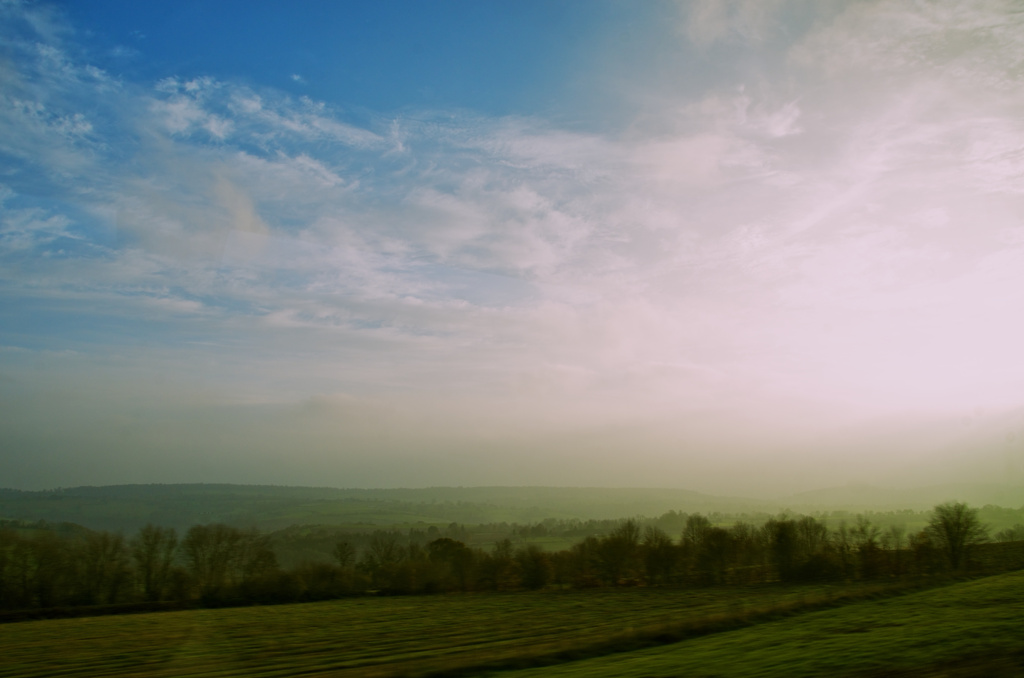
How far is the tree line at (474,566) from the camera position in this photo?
63.2 metres

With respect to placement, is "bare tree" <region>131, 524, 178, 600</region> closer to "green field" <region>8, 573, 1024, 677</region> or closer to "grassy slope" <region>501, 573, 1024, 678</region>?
"green field" <region>8, 573, 1024, 677</region>

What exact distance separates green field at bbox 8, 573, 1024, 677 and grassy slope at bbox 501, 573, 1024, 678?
7cm

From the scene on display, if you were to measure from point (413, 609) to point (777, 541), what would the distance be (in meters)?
45.2

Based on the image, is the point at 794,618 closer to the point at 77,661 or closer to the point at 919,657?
the point at 919,657

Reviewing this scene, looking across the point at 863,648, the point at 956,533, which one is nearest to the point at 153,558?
the point at 863,648

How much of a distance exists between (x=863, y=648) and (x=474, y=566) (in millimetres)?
60528

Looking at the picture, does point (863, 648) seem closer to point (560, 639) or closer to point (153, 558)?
point (560, 639)

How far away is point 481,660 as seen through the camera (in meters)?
23.0

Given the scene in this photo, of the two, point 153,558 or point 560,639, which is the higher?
point 560,639

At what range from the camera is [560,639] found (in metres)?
29.3

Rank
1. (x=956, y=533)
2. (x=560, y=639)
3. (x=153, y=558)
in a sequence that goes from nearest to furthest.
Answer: (x=560, y=639)
(x=956, y=533)
(x=153, y=558)

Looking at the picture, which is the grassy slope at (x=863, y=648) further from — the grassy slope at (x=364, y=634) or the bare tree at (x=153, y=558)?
the bare tree at (x=153, y=558)

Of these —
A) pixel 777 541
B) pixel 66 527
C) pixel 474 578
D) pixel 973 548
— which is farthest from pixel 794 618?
pixel 66 527

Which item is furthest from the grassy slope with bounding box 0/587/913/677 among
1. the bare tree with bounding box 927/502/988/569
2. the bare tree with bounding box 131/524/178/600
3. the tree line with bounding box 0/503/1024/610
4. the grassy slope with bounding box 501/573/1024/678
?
the bare tree with bounding box 927/502/988/569
